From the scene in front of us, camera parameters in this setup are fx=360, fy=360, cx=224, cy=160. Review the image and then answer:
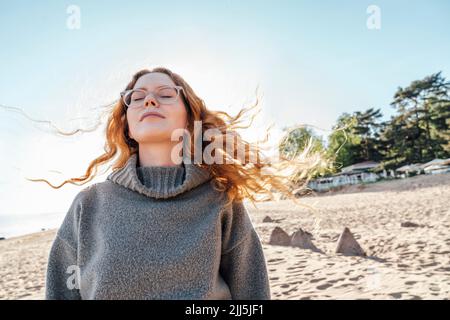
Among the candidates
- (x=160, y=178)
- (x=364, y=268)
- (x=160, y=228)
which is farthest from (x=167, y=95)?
(x=364, y=268)

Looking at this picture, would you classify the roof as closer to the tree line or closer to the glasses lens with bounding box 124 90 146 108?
the tree line

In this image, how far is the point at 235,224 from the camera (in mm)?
1968

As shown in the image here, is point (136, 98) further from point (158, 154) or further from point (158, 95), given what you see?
point (158, 154)

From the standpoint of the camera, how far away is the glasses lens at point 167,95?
212 cm

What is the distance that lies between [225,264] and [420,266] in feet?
13.3

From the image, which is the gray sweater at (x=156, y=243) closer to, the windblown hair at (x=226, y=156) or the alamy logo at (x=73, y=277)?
the alamy logo at (x=73, y=277)

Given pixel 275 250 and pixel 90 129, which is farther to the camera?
pixel 275 250

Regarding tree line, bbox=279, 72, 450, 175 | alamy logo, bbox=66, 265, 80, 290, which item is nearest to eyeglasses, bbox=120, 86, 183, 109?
alamy logo, bbox=66, 265, 80, 290

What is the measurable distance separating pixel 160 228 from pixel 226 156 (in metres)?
0.75

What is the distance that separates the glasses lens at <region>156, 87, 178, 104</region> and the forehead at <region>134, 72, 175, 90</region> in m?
0.05

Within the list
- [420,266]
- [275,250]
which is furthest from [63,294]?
[275,250]

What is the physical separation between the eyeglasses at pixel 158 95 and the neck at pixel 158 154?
0.24m

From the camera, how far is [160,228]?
1.80m
